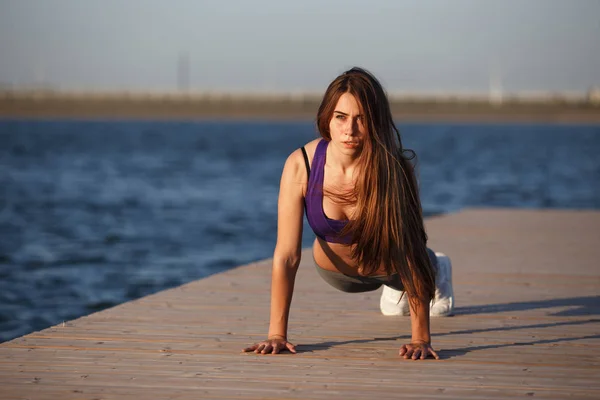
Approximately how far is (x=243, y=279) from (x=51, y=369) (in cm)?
293

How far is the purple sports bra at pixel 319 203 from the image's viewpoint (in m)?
4.25

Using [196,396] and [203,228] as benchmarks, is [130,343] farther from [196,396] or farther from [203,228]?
[203,228]

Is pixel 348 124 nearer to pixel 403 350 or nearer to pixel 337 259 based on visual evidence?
pixel 337 259

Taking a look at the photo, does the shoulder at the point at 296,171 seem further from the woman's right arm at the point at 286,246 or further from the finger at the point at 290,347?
the finger at the point at 290,347

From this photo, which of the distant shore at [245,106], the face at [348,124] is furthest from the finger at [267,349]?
the distant shore at [245,106]

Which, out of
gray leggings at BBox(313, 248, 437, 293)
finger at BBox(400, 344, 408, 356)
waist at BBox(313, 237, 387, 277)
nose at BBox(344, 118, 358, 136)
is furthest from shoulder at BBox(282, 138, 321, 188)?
finger at BBox(400, 344, 408, 356)

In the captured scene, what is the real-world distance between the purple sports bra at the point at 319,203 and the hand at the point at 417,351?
21.0 inches

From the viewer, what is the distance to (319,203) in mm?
4270

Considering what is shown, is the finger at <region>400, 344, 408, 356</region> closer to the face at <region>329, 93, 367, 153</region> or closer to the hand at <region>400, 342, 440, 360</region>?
the hand at <region>400, 342, 440, 360</region>

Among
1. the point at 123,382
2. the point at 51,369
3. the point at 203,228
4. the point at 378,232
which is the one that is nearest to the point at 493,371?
the point at 378,232

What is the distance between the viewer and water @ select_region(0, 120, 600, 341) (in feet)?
33.7

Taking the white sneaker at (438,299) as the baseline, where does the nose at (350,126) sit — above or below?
above

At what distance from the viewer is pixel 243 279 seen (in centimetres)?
688

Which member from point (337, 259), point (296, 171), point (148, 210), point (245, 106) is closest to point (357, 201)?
point (296, 171)
